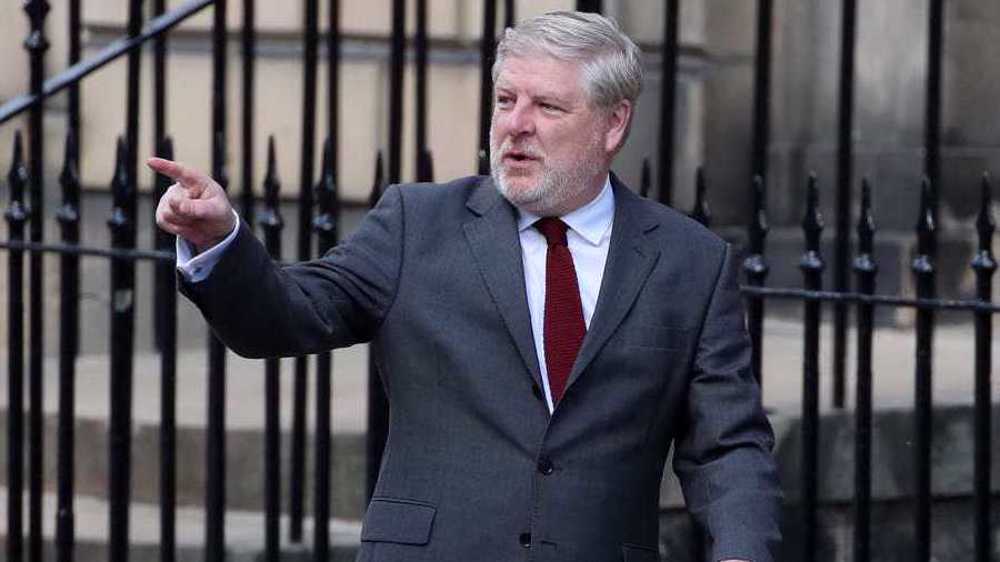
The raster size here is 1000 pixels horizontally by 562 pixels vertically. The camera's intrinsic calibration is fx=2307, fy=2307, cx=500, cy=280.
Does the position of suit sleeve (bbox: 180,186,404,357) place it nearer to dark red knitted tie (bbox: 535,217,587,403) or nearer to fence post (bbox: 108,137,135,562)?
dark red knitted tie (bbox: 535,217,587,403)

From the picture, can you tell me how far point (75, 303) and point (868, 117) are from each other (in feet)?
12.9

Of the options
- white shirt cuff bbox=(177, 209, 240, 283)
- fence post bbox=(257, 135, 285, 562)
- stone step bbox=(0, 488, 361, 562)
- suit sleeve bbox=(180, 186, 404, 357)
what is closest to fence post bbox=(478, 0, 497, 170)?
fence post bbox=(257, 135, 285, 562)

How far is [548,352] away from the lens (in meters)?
3.64

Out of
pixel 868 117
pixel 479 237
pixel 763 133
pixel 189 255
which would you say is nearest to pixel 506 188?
pixel 479 237

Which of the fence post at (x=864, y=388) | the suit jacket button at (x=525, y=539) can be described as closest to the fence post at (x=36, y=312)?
the fence post at (x=864, y=388)

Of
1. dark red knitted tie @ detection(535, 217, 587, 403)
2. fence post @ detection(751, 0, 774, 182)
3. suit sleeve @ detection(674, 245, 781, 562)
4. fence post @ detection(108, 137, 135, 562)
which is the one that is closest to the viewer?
suit sleeve @ detection(674, 245, 781, 562)

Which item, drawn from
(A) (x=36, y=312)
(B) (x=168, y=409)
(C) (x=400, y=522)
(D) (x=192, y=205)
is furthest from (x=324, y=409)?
(D) (x=192, y=205)

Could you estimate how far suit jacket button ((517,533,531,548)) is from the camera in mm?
3600

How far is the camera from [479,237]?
3711 millimetres

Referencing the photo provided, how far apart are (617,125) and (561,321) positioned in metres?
0.34

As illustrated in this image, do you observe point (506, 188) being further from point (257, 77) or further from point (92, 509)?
point (257, 77)

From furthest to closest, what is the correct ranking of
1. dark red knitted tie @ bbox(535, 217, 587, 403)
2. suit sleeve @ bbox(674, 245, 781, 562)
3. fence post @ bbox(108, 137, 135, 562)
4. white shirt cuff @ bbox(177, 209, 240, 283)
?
fence post @ bbox(108, 137, 135, 562), dark red knitted tie @ bbox(535, 217, 587, 403), suit sleeve @ bbox(674, 245, 781, 562), white shirt cuff @ bbox(177, 209, 240, 283)

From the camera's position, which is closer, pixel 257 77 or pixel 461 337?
pixel 461 337

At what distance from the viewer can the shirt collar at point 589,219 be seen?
371 centimetres
